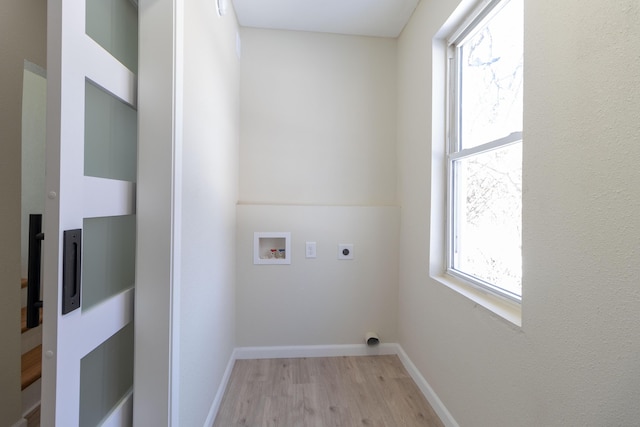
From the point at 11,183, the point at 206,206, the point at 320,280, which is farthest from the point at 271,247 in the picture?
the point at 11,183

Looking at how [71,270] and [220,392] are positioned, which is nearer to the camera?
[71,270]

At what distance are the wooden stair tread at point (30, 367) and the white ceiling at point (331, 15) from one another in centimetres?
250

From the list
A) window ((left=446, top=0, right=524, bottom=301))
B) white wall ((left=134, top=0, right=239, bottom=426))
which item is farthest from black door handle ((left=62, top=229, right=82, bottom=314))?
window ((left=446, top=0, right=524, bottom=301))

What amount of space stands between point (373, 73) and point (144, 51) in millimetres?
1856

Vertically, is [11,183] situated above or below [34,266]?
above

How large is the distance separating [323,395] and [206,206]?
4.67 feet

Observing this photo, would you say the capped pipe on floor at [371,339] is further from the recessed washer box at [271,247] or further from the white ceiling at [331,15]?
the white ceiling at [331,15]

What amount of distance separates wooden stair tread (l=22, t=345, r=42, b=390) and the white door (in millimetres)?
719

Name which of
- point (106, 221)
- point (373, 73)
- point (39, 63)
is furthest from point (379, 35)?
point (106, 221)

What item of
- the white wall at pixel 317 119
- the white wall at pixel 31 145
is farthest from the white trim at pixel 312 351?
the white wall at pixel 31 145

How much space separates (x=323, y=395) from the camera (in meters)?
1.71

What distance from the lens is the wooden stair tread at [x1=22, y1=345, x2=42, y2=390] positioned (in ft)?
4.06

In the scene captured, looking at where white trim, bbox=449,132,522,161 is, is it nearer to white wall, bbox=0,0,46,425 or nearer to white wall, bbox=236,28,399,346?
white wall, bbox=236,28,399,346

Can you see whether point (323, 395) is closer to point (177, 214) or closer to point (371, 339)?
point (371, 339)
